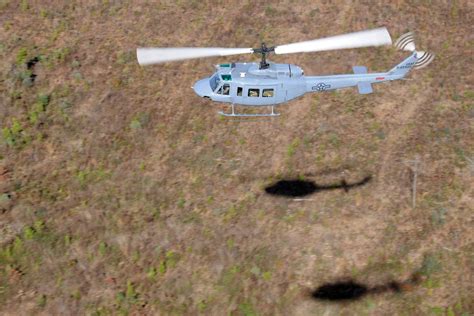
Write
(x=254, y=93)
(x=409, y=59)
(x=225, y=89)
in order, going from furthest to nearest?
(x=409, y=59), (x=225, y=89), (x=254, y=93)

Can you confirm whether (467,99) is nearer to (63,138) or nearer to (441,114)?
(441,114)

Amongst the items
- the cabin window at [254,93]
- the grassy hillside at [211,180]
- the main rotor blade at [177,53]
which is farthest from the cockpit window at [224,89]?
the grassy hillside at [211,180]

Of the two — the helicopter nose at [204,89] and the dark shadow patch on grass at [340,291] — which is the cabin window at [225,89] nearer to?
the helicopter nose at [204,89]

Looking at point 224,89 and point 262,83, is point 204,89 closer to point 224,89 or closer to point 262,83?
point 224,89

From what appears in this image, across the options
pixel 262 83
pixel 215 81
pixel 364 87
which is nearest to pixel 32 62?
pixel 215 81

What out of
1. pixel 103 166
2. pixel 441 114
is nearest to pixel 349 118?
pixel 441 114

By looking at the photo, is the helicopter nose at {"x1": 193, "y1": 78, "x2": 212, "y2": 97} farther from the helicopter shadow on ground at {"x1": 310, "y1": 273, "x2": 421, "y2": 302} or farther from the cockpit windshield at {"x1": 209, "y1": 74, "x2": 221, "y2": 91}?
the helicopter shadow on ground at {"x1": 310, "y1": 273, "x2": 421, "y2": 302}

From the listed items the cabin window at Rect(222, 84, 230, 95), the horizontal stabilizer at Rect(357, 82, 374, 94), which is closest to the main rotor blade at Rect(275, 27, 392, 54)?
the horizontal stabilizer at Rect(357, 82, 374, 94)
